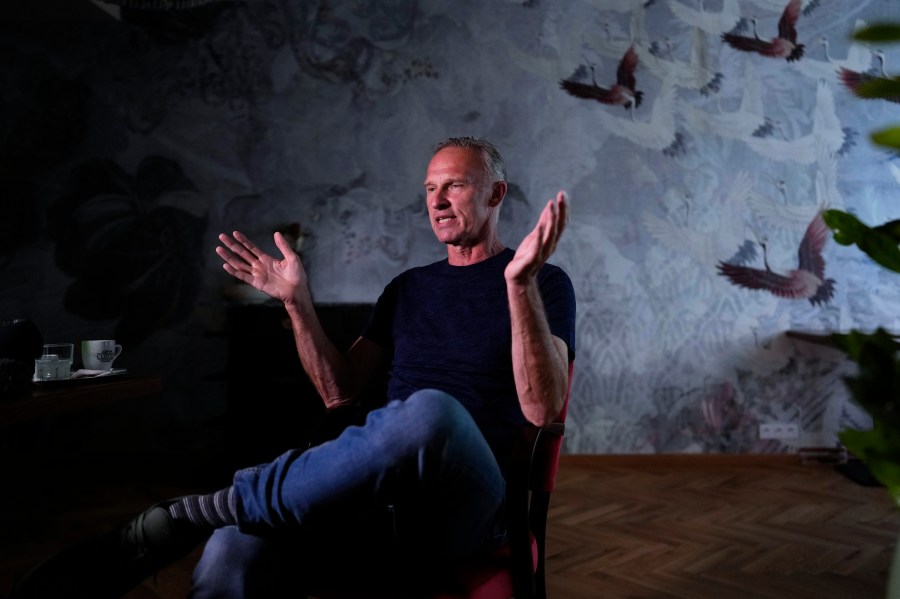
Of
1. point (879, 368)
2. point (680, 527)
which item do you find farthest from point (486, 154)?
point (680, 527)

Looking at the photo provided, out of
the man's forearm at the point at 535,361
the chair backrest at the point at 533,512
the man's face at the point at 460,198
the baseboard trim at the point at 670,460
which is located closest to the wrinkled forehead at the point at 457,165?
the man's face at the point at 460,198

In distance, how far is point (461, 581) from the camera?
123 cm

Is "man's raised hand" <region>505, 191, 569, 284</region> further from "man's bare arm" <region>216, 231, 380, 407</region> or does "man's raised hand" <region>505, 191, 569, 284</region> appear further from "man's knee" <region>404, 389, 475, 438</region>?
"man's bare arm" <region>216, 231, 380, 407</region>

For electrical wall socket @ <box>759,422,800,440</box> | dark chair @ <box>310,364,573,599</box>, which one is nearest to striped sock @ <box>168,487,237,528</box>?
dark chair @ <box>310,364,573,599</box>

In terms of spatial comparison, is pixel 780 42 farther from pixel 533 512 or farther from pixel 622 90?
pixel 533 512

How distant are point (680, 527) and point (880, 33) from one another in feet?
8.11

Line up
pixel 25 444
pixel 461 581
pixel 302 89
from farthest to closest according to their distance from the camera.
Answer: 1. pixel 302 89
2. pixel 25 444
3. pixel 461 581

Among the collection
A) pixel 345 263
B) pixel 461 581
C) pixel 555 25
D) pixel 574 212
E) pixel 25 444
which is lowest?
pixel 25 444

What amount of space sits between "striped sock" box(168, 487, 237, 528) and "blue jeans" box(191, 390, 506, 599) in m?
0.03

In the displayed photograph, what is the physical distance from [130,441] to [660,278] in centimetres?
307

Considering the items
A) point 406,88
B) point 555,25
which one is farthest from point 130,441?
point 555,25

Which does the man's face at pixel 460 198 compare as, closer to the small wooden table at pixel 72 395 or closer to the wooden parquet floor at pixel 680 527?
the small wooden table at pixel 72 395

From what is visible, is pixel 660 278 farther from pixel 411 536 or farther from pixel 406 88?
pixel 411 536

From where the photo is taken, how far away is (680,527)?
110 inches
